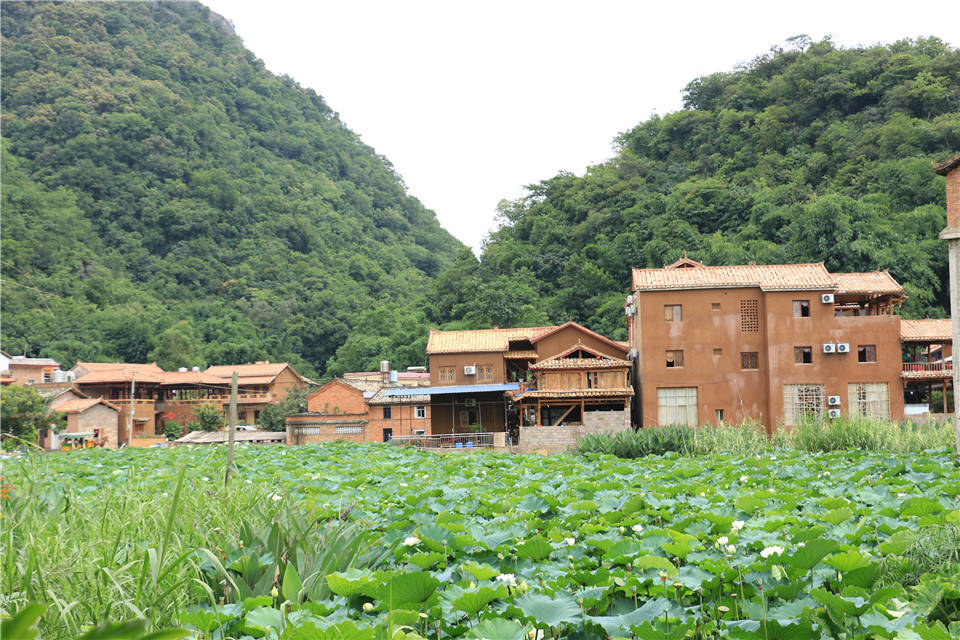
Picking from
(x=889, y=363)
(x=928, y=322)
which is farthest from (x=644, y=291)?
(x=928, y=322)

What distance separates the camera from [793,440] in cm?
1449

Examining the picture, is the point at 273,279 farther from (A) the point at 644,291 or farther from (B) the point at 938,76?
(B) the point at 938,76

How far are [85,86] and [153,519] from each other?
89458 millimetres

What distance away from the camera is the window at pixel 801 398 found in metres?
25.7

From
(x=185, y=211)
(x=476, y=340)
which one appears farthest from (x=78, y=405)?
(x=185, y=211)

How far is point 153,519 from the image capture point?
5047 millimetres

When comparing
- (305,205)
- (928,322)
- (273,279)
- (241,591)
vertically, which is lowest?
(241,591)

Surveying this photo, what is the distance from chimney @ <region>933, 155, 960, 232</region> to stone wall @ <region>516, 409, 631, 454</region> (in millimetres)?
14185

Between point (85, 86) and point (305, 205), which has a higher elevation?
point (85, 86)

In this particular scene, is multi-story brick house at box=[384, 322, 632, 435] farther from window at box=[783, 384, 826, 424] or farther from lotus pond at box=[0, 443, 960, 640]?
lotus pond at box=[0, 443, 960, 640]

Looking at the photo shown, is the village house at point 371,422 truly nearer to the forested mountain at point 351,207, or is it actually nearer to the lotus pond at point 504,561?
the forested mountain at point 351,207

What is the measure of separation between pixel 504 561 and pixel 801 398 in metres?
24.2

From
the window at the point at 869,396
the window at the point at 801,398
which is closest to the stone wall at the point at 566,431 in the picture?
the window at the point at 801,398

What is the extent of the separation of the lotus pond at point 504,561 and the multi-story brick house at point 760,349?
64.6ft
